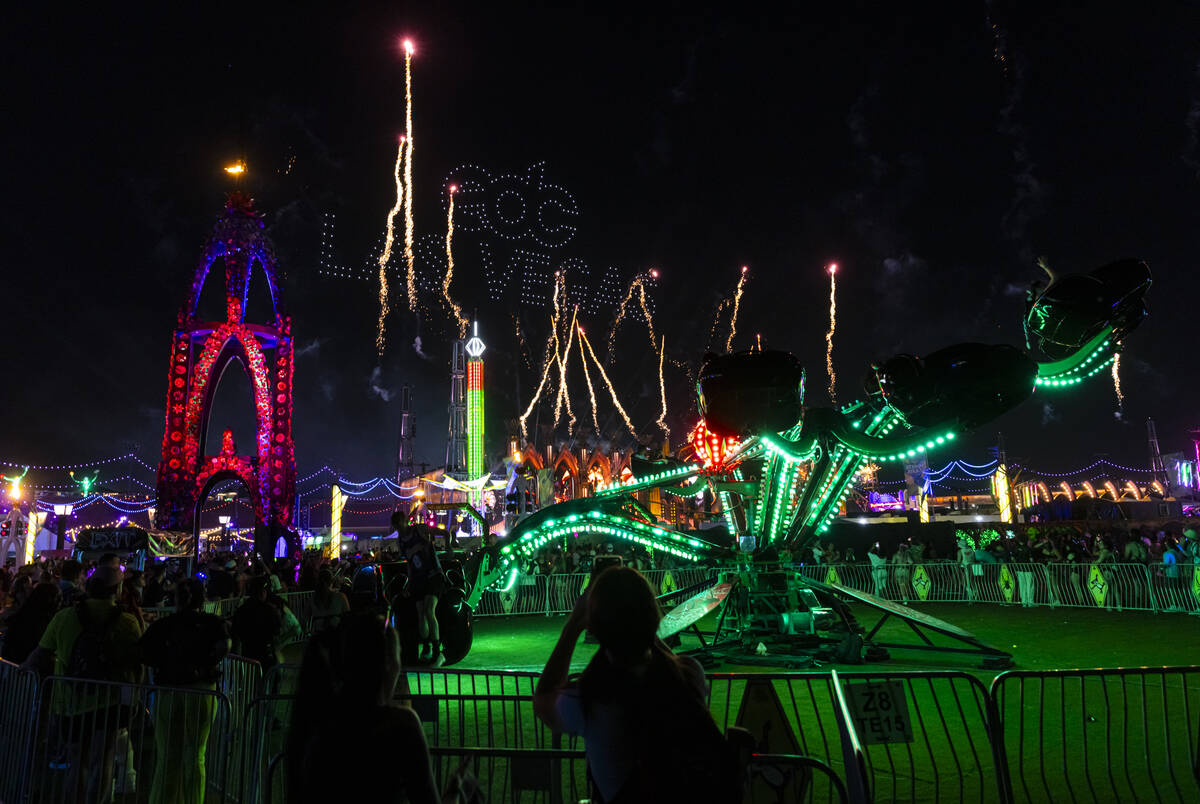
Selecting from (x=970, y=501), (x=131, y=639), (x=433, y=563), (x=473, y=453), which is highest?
(x=473, y=453)

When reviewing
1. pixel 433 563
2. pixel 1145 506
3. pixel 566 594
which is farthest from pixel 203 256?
pixel 1145 506

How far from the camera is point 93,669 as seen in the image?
18.0ft

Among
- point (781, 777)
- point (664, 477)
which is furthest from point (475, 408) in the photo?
point (781, 777)

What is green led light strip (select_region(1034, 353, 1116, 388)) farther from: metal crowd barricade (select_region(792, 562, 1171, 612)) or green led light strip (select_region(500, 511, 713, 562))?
metal crowd barricade (select_region(792, 562, 1171, 612))

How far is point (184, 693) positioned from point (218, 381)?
46.3m

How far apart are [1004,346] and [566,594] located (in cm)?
1705

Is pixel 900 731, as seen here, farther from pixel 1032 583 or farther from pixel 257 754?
pixel 1032 583

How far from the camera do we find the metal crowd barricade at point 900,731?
14.7 feet

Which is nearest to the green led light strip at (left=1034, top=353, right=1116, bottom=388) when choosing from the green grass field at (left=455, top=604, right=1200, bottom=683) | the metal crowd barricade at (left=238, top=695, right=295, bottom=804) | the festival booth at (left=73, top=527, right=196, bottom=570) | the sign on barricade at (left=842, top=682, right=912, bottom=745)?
the sign on barricade at (left=842, top=682, right=912, bottom=745)

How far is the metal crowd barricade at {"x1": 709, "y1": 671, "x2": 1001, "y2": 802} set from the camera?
4.48 meters

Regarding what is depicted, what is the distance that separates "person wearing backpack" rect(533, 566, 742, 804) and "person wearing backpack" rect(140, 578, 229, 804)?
13.4 ft

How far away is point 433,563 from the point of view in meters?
10.5

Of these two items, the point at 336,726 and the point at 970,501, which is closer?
the point at 336,726

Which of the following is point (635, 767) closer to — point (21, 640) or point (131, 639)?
point (131, 639)
